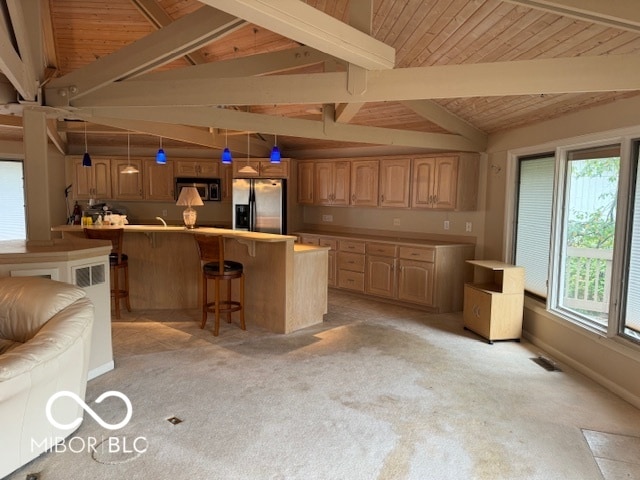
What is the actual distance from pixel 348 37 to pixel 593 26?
5.25ft

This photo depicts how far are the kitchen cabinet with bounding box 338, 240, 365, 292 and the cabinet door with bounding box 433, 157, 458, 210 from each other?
1.24 metres

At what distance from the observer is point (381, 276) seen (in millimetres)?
5836

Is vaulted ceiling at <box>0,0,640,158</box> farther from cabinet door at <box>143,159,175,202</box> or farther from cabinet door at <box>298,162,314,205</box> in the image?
cabinet door at <box>143,159,175,202</box>

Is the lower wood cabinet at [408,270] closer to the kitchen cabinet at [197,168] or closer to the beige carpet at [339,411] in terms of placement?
the beige carpet at [339,411]

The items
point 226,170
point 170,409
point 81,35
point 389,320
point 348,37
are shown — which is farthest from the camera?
point 226,170

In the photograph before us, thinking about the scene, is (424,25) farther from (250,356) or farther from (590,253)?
(250,356)

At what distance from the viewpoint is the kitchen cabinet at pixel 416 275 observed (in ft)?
17.5

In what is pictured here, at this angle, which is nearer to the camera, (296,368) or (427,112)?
(296,368)

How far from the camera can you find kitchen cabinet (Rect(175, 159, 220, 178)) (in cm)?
730

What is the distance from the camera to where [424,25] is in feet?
10.9

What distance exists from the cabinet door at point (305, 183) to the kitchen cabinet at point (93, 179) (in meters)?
3.30

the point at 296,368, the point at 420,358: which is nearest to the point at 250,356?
the point at 296,368

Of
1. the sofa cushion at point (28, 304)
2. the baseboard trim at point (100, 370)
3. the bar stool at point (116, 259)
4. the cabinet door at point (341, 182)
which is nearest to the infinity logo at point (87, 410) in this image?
the baseboard trim at point (100, 370)

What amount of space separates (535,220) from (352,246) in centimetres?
250
